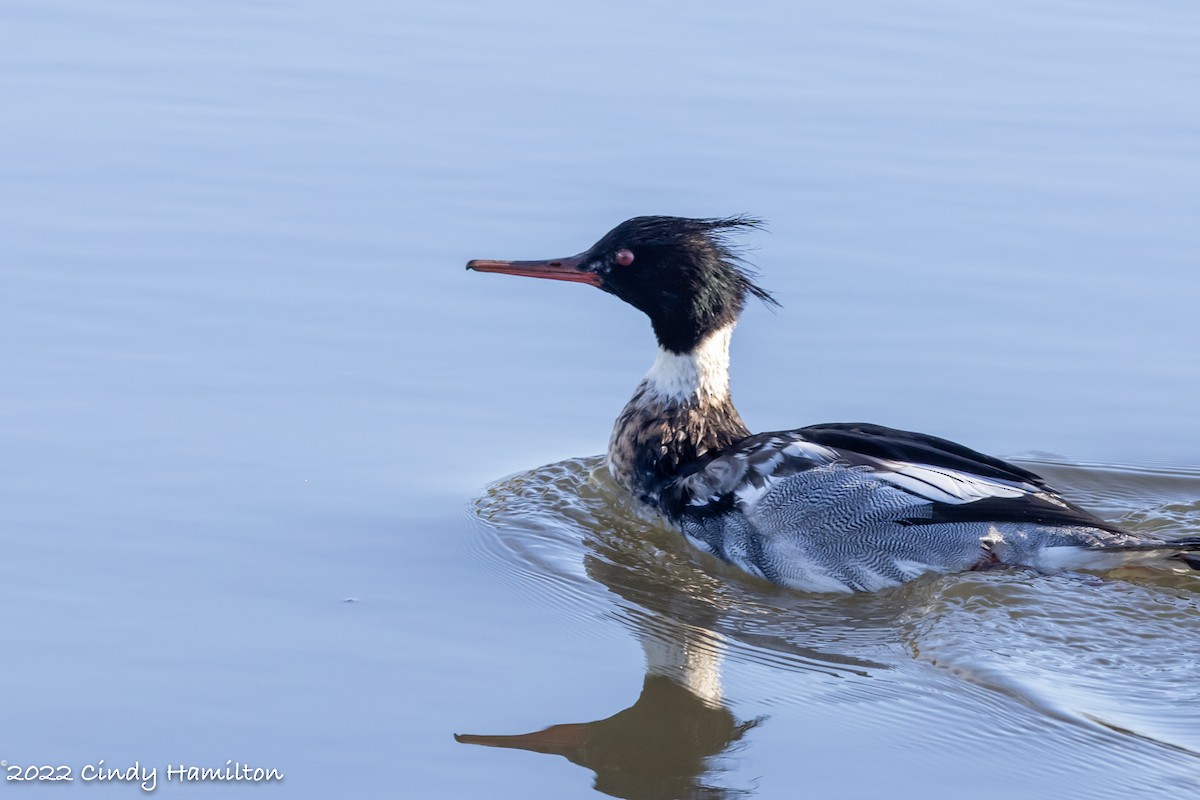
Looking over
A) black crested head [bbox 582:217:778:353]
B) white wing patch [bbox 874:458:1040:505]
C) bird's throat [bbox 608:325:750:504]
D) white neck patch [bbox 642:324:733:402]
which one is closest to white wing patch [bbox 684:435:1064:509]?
white wing patch [bbox 874:458:1040:505]

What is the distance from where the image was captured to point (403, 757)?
233 inches

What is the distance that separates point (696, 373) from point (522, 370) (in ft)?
4.11

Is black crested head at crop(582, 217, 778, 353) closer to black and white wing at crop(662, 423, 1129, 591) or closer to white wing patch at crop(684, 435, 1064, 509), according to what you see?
white wing patch at crop(684, 435, 1064, 509)

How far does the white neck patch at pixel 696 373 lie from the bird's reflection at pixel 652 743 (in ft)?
8.69

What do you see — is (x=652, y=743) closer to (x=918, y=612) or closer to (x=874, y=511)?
(x=918, y=612)

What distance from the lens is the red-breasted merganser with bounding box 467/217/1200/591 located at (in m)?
7.86

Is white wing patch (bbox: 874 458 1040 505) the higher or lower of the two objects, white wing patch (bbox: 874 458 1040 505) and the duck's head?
the lower

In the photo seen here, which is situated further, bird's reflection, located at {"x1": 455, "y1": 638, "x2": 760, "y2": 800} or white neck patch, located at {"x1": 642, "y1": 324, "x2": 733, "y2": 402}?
white neck patch, located at {"x1": 642, "y1": 324, "x2": 733, "y2": 402}

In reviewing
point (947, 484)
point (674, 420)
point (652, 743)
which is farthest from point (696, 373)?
point (652, 743)

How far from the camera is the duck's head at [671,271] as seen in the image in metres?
8.87

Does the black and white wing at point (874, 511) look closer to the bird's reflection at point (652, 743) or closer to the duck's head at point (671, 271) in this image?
the duck's head at point (671, 271)

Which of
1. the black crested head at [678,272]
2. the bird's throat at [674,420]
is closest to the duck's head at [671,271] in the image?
the black crested head at [678,272]

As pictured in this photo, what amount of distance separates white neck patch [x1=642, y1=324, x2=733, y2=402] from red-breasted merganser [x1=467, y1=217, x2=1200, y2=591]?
15cm

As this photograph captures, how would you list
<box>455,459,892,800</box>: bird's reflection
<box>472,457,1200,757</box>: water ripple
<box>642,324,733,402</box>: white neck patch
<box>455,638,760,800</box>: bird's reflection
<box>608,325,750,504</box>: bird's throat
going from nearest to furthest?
1. <box>455,638,760,800</box>: bird's reflection
2. <box>455,459,892,800</box>: bird's reflection
3. <box>472,457,1200,757</box>: water ripple
4. <box>608,325,750,504</box>: bird's throat
5. <box>642,324,733,402</box>: white neck patch
